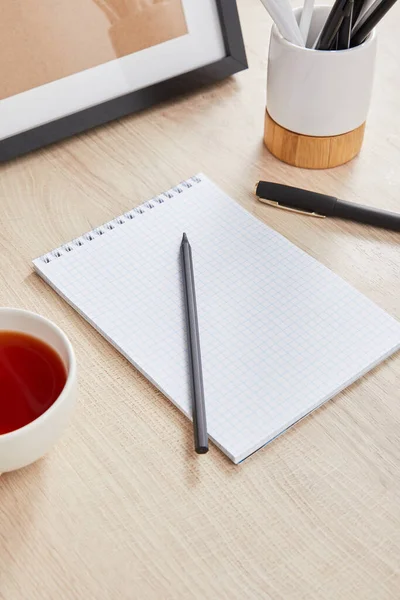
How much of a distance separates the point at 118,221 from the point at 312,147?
0.22 metres

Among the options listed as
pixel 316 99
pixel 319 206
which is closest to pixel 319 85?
pixel 316 99

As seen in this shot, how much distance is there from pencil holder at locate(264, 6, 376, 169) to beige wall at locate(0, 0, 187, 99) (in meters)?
0.16

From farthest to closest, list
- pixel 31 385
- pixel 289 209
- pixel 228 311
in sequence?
pixel 289 209 → pixel 228 311 → pixel 31 385

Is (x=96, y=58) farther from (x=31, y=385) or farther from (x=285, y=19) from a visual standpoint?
(x=31, y=385)

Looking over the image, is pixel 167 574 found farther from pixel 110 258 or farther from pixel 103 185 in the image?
pixel 103 185

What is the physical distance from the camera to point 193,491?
0.59 meters

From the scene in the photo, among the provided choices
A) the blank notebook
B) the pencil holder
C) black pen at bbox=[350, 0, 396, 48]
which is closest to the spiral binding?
the blank notebook

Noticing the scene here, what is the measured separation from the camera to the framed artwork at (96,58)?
2.72 ft

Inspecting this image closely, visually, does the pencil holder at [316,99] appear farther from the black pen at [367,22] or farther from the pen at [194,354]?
the pen at [194,354]

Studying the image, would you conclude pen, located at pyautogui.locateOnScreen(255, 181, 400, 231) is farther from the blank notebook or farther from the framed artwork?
the framed artwork

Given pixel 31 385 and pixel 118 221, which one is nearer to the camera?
pixel 31 385

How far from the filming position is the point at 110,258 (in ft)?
2.46

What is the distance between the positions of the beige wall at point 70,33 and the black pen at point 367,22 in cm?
22

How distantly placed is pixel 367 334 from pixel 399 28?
1.82 ft
